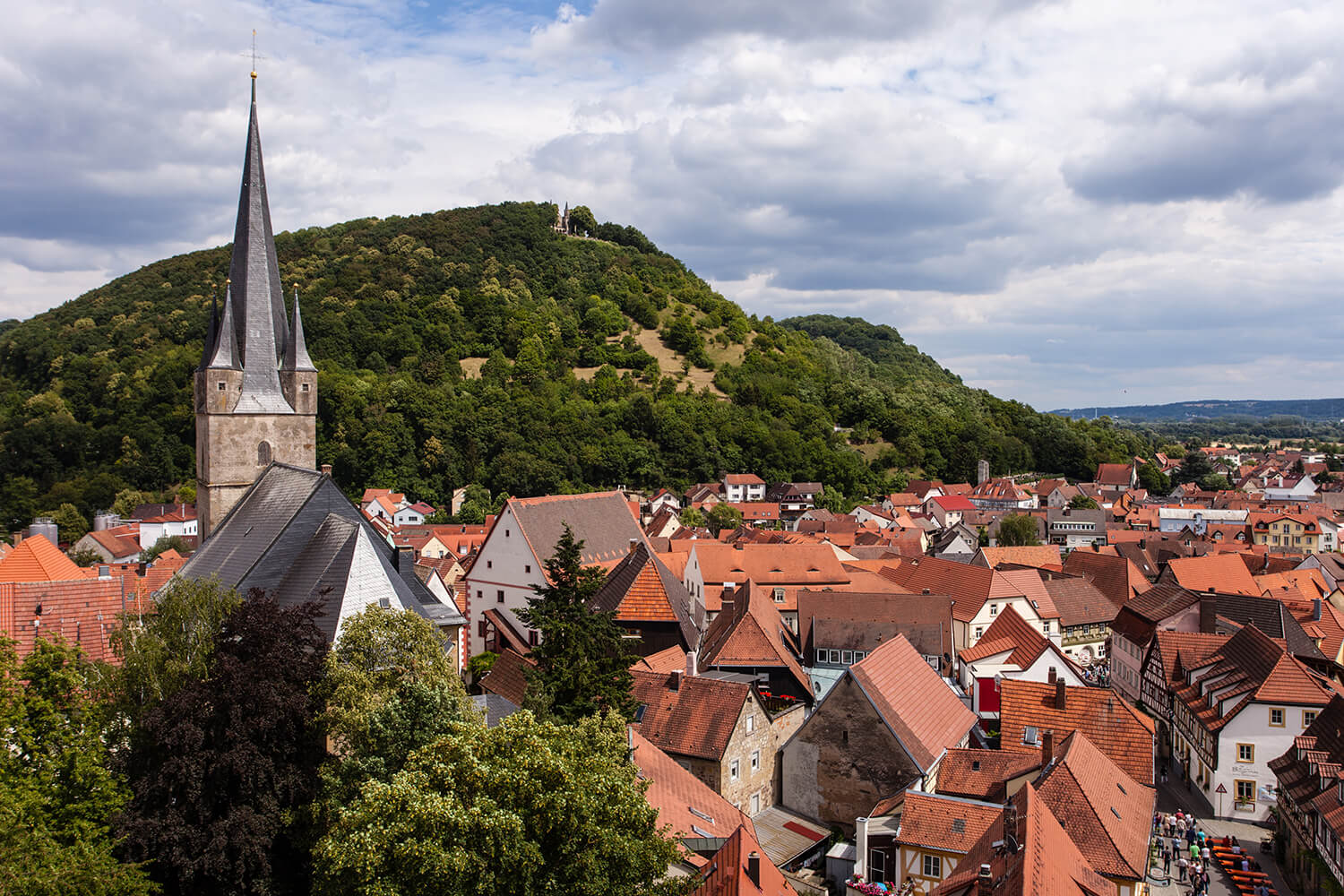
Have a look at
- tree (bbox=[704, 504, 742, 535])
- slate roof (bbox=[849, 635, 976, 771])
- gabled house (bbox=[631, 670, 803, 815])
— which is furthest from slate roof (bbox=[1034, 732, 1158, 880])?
tree (bbox=[704, 504, 742, 535])

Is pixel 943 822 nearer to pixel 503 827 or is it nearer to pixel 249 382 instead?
pixel 503 827

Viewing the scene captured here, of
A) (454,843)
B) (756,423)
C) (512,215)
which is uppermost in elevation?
(512,215)

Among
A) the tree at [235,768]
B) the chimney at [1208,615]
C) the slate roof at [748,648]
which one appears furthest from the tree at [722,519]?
the tree at [235,768]

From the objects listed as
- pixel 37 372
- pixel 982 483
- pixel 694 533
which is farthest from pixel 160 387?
pixel 982 483

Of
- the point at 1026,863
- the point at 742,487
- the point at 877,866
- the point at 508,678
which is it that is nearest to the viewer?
the point at 1026,863

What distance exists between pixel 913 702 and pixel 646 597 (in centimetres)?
1265

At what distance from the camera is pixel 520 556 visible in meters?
45.0

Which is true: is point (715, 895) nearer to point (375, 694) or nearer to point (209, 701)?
point (375, 694)

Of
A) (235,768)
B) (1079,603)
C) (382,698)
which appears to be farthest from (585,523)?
(235,768)

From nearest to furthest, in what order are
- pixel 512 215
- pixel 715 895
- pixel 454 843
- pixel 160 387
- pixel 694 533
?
pixel 454 843 < pixel 715 895 < pixel 694 533 < pixel 160 387 < pixel 512 215

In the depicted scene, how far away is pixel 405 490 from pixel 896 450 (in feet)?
226

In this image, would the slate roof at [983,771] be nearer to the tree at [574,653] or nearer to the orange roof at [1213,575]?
the tree at [574,653]

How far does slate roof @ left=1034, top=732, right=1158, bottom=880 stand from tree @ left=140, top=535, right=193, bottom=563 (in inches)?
2845

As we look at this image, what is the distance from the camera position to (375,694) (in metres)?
17.9
